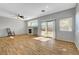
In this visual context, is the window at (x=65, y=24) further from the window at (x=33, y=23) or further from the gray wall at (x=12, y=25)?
the gray wall at (x=12, y=25)

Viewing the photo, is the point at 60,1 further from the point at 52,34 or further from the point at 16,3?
the point at 16,3

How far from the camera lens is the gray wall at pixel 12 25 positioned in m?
1.90

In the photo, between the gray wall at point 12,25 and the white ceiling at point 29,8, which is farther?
the gray wall at point 12,25

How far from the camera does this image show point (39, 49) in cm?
192

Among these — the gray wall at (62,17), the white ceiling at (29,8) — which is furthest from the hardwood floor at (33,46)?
the white ceiling at (29,8)

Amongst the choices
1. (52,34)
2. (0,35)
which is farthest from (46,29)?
(0,35)

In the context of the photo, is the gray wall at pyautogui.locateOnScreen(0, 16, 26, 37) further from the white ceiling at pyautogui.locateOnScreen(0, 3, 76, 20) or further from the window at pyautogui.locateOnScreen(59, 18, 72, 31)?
the window at pyautogui.locateOnScreen(59, 18, 72, 31)

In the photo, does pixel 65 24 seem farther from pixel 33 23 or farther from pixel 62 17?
pixel 33 23

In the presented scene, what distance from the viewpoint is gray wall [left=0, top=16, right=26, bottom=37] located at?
1.90 m

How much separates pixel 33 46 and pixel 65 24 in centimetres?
92

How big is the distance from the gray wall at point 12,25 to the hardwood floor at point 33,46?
0.14 m

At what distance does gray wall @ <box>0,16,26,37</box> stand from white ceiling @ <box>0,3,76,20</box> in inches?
4.9

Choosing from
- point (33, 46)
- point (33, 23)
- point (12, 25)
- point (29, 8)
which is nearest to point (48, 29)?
point (33, 23)

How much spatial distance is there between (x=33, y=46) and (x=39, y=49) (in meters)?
0.16
